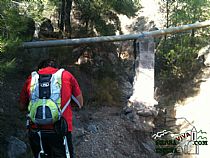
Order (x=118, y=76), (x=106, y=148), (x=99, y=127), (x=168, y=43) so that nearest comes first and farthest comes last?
(x=106, y=148) < (x=99, y=127) < (x=118, y=76) < (x=168, y=43)

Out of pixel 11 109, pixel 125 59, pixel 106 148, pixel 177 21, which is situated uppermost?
pixel 177 21

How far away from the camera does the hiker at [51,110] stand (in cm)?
331

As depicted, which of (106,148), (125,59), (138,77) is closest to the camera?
(106,148)

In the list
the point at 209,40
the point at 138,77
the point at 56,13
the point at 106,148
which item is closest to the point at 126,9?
the point at 138,77

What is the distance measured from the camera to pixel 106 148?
18.9 ft

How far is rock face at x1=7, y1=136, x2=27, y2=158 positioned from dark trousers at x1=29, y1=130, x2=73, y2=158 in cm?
110

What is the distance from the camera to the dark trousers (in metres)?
3.40

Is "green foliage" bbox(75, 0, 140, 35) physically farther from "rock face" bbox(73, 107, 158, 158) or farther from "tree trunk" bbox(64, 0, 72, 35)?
"rock face" bbox(73, 107, 158, 158)

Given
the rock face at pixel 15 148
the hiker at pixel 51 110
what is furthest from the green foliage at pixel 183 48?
the hiker at pixel 51 110

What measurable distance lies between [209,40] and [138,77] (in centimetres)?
380

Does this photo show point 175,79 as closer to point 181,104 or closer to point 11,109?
point 181,104

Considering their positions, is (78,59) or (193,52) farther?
(193,52)

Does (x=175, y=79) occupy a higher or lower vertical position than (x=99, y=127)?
higher

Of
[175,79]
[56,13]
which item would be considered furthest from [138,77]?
[56,13]
